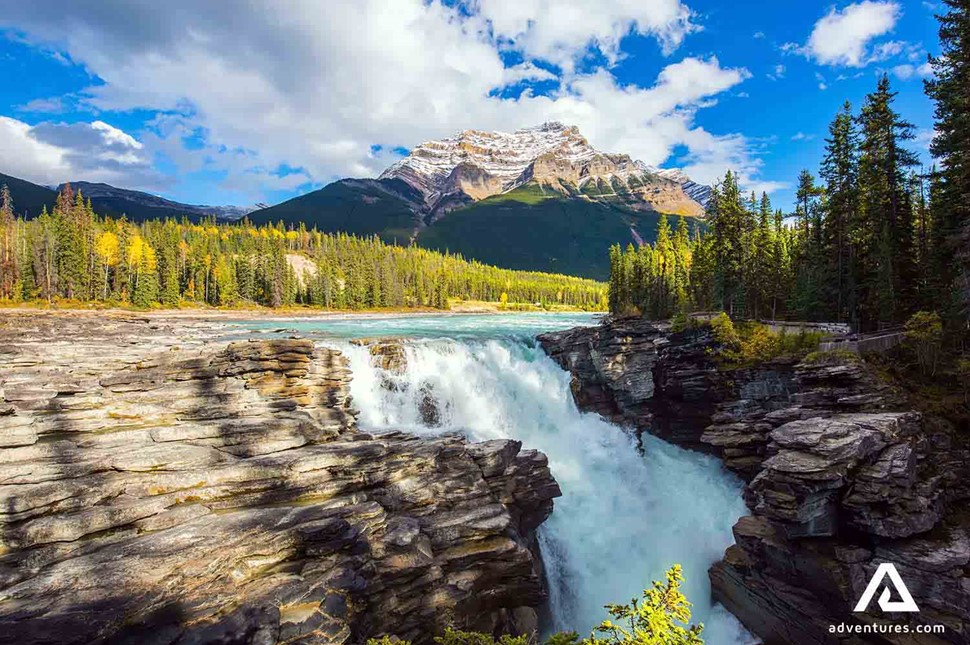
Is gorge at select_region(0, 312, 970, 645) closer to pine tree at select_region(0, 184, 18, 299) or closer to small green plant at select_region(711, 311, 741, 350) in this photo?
small green plant at select_region(711, 311, 741, 350)

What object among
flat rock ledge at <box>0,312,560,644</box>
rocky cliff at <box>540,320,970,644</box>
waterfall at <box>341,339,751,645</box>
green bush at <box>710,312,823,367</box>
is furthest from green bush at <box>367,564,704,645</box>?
green bush at <box>710,312,823,367</box>

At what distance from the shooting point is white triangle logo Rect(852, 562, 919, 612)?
1608 centimetres

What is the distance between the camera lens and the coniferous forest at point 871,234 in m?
24.6

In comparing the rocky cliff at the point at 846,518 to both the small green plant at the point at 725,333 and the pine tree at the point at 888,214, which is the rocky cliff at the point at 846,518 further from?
the pine tree at the point at 888,214

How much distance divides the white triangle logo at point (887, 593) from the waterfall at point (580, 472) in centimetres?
543

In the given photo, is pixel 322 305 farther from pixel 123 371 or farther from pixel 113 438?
pixel 113 438

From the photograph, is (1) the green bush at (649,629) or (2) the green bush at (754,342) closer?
(1) the green bush at (649,629)

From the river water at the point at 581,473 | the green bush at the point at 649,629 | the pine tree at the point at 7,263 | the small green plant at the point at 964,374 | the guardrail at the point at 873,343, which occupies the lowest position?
the river water at the point at 581,473

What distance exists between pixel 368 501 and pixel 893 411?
1021 inches

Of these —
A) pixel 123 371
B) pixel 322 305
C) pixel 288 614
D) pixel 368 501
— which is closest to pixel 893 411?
pixel 368 501

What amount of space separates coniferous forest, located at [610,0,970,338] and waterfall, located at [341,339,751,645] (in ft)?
60.1

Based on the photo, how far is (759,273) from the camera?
164 feet

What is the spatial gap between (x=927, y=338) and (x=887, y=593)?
15.0m

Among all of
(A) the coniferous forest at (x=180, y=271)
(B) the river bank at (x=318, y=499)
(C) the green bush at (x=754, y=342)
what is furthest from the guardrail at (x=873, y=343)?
(A) the coniferous forest at (x=180, y=271)
